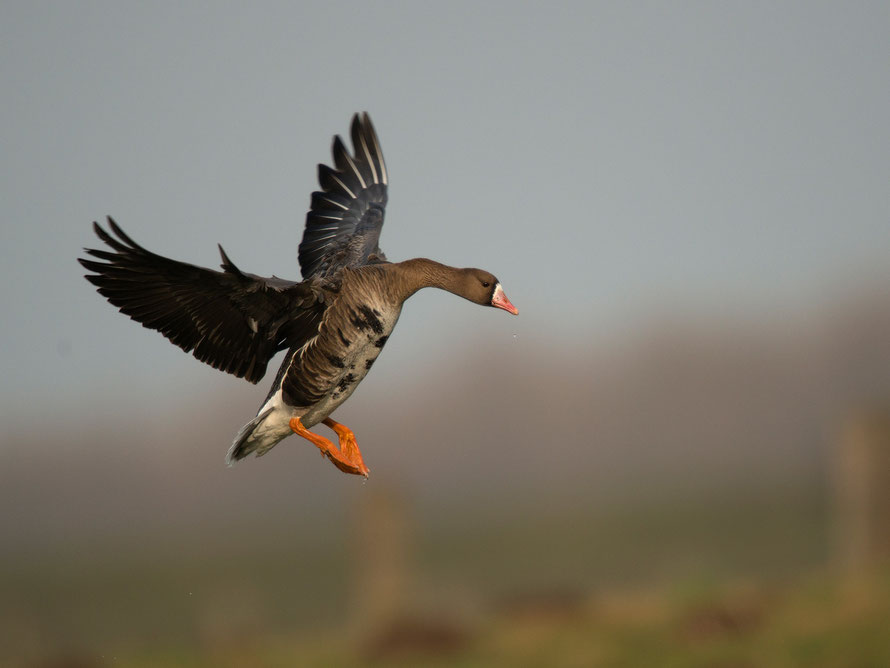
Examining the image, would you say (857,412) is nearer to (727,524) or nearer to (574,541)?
(727,524)

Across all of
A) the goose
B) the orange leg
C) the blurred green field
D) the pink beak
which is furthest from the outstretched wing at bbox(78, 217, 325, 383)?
the blurred green field

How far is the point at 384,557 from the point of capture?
27.2 meters

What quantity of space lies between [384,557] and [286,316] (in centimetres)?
1942

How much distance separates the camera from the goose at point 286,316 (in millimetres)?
8148

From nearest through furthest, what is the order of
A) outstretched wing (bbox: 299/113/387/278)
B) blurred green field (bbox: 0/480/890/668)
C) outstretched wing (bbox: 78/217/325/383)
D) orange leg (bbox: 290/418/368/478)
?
outstretched wing (bbox: 78/217/325/383) < orange leg (bbox: 290/418/368/478) < outstretched wing (bbox: 299/113/387/278) < blurred green field (bbox: 0/480/890/668)

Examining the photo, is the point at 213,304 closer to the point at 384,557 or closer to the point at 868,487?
the point at 384,557

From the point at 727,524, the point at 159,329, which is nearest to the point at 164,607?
the point at 727,524

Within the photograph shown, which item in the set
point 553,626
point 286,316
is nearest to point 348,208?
point 286,316

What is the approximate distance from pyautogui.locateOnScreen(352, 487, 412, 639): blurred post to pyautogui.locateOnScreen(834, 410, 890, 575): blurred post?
10.7 meters

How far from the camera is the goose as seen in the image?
815 centimetres

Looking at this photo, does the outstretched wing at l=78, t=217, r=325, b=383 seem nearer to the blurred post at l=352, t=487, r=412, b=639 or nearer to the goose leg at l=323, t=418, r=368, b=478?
the goose leg at l=323, t=418, r=368, b=478

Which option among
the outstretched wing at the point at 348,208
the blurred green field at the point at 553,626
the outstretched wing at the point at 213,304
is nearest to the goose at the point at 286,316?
the outstretched wing at the point at 213,304

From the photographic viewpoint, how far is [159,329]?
851 centimetres

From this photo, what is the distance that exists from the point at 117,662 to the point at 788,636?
50.9ft
